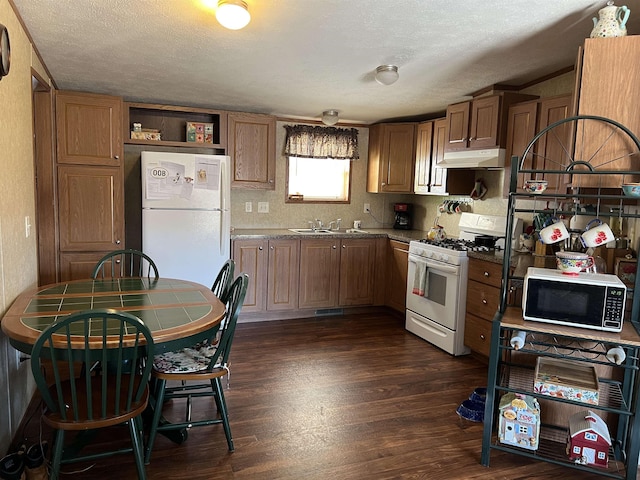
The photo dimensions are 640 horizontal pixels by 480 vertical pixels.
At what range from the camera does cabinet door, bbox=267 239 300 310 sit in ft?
14.7

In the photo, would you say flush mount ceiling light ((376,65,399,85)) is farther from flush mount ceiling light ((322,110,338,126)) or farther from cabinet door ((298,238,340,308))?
cabinet door ((298,238,340,308))

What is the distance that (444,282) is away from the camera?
12.5ft

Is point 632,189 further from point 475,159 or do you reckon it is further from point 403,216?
point 403,216

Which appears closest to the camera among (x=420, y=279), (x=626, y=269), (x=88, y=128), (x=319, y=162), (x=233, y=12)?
(x=233, y=12)

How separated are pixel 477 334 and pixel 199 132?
3.07m

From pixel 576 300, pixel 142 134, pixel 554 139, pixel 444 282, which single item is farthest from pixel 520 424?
pixel 142 134

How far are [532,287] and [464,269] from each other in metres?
1.46

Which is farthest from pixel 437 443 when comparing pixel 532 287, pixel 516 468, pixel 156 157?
pixel 156 157

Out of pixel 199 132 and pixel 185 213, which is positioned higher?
pixel 199 132

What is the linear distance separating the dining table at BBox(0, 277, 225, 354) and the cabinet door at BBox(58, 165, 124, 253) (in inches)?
38.2

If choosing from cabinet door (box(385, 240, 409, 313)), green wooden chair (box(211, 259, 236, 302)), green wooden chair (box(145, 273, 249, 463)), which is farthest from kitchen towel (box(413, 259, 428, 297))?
green wooden chair (box(145, 273, 249, 463))

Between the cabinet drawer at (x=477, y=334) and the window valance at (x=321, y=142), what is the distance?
7.90ft

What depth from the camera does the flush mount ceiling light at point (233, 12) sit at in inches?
79.9

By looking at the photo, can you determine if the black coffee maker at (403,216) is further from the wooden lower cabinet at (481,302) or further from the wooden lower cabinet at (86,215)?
the wooden lower cabinet at (86,215)
